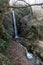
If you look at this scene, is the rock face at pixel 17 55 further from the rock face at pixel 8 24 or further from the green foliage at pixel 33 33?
the green foliage at pixel 33 33

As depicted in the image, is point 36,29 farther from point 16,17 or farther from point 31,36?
point 16,17

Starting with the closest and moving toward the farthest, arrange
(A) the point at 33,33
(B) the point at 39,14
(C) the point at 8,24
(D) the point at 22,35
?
1. (C) the point at 8,24
2. (A) the point at 33,33
3. (D) the point at 22,35
4. (B) the point at 39,14

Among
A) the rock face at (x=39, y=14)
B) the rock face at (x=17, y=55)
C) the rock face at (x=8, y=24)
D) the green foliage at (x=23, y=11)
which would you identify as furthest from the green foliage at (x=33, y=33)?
the green foliage at (x=23, y=11)

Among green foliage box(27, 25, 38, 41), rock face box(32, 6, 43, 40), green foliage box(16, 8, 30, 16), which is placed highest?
green foliage box(16, 8, 30, 16)

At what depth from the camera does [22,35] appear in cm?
1558

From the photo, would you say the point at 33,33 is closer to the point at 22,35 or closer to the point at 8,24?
the point at 22,35

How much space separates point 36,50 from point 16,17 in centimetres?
453

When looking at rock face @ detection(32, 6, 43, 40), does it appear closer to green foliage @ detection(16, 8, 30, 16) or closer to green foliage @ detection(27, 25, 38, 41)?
green foliage @ detection(16, 8, 30, 16)

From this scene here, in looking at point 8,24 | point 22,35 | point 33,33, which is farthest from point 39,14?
point 8,24

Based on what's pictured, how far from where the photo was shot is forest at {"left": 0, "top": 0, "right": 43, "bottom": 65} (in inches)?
406

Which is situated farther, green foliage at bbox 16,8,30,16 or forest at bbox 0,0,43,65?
green foliage at bbox 16,8,30,16

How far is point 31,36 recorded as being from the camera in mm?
14508

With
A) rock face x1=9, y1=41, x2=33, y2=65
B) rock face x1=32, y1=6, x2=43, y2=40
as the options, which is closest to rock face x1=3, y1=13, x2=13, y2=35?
rock face x1=9, y1=41, x2=33, y2=65

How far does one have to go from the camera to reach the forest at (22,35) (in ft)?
33.8
